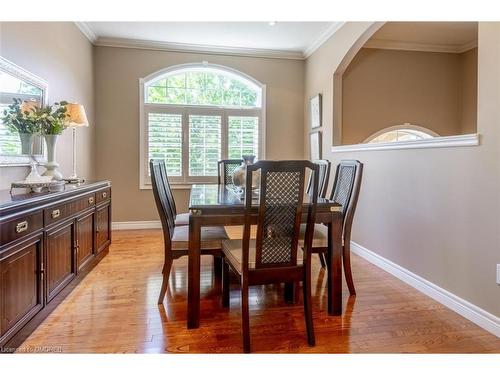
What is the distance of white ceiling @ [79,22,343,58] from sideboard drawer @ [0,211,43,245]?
10.8ft

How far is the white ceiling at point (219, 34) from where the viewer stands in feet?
14.5

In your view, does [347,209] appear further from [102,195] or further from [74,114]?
[74,114]

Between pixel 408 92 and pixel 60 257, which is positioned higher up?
pixel 408 92

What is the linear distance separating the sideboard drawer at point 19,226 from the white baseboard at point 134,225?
10.4ft

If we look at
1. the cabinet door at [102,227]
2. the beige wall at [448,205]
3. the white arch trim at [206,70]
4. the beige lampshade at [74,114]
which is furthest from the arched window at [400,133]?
the beige lampshade at [74,114]

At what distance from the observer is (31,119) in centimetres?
273

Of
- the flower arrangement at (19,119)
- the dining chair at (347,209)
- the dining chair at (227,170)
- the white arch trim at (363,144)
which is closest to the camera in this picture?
the white arch trim at (363,144)

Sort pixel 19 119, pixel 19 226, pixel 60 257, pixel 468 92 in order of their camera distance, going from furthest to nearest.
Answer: pixel 468 92 → pixel 19 119 → pixel 60 257 → pixel 19 226

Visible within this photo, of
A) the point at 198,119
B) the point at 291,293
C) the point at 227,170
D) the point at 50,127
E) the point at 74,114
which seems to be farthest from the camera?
the point at 198,119

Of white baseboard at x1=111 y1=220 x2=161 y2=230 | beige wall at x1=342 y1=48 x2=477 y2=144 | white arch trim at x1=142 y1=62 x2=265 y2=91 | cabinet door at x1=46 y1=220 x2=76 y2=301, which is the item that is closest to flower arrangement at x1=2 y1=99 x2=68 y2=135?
cabinet door at x1=46 y1=220 x2=76 y2=301

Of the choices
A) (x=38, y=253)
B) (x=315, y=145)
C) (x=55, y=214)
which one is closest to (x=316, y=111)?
(x=315, y=145)

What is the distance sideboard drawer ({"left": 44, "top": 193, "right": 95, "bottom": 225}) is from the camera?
2.21 meters

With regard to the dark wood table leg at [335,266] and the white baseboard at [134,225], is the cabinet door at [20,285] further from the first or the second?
the white baseboard at [134,225]

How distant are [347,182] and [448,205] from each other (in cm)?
75
